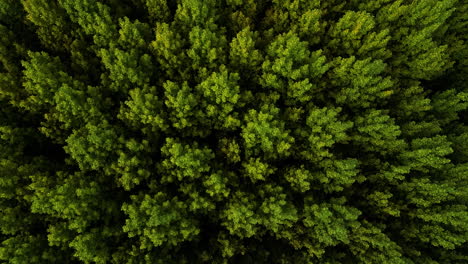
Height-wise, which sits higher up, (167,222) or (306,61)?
(306,61)

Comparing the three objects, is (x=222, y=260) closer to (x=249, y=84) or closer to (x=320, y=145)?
(x=320, y=145)

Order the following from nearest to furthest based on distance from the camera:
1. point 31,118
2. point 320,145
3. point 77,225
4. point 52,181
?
point 77,225 → point 52,181 → point 320,145 → point 31,118

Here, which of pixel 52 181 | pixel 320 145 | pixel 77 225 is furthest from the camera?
pixel 320 145

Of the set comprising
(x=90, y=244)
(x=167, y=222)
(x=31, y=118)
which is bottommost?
(x=90, y=244)

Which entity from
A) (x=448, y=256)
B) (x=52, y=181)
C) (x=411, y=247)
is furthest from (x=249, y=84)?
(x=448, y=256)

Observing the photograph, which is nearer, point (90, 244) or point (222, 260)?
point (90, 244)

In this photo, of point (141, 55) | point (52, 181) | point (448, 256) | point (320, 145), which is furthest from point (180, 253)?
point (448, 256)

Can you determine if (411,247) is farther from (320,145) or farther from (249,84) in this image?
(249,84)
